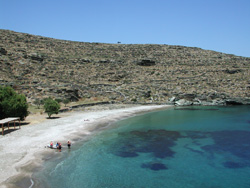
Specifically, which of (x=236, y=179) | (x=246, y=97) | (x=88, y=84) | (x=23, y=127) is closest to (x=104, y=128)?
(x=23, y=127)

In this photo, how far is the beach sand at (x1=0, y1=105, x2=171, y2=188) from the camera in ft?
67.7

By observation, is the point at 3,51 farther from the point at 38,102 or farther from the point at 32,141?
the point at 32,141

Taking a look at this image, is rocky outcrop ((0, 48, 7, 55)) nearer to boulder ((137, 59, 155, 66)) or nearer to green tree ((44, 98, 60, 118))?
green tree ((44, 98, 60, 118))

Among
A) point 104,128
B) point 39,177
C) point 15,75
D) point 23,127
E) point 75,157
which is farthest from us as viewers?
point 15,75

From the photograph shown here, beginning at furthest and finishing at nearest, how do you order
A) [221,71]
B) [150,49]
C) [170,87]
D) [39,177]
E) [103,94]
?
[150,49] < [221,71] < [170,87] < [103,94] < [39,177]

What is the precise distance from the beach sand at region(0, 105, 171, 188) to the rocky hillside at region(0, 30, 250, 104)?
2330 cm

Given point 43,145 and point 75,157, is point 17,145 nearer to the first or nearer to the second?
point 43,145

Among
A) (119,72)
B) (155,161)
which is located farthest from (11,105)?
(119,72)

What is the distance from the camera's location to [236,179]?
21297 millimetres

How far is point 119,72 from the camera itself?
335 ft

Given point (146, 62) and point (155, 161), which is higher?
point (146, 62)

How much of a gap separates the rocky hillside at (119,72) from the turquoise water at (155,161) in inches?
1532

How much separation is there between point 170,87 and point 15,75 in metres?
58.0

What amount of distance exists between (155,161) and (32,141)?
17077 millimetres
